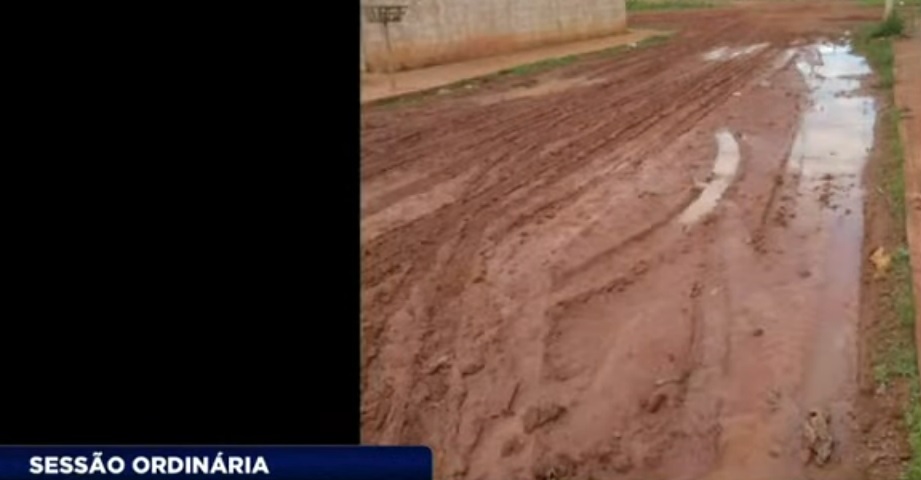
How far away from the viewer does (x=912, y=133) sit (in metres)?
7.36

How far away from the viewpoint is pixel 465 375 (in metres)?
3.66

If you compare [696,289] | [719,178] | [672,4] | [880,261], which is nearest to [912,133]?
[719,178]

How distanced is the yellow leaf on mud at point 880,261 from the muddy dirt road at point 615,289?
13 cm

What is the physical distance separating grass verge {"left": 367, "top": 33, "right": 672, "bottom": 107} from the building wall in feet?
2.25

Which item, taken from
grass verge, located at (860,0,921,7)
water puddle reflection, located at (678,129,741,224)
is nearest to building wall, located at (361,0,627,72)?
water puddle reflection, located at (678,129,741,224)

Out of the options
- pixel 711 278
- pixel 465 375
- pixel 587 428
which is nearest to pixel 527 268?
pixel 711 278

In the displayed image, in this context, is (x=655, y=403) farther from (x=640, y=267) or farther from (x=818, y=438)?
(x=640, y=267)

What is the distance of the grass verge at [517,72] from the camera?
9188mm

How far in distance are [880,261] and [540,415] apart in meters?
2.25

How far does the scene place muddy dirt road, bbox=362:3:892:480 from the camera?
3283mm

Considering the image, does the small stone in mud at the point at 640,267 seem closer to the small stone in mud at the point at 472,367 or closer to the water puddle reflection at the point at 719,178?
the water puddle reflection at the point at 719,178
